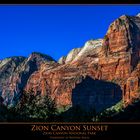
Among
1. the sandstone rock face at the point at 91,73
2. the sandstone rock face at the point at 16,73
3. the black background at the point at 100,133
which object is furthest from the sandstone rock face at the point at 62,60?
the black background at the point at 100,133

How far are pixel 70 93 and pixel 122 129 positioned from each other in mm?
2788

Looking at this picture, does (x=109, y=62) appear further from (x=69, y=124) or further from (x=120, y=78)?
(x=69, y=124)

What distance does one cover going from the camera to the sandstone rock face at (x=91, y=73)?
74.8 ft

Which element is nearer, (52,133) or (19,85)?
(52,133)

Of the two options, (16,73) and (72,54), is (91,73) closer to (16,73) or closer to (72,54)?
(72,54)

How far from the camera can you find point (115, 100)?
22984 mm

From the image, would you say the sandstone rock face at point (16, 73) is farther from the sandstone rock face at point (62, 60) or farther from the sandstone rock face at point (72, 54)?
the sandstone rock face at point (72, 54)

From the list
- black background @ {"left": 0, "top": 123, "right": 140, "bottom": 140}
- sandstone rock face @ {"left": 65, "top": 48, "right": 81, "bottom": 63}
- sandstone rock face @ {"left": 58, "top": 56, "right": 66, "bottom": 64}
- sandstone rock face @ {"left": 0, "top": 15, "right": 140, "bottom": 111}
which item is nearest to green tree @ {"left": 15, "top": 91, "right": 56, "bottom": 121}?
sandstone rock face @ {"left": 0, "top": 15, "right": 140, "bottom": 111}

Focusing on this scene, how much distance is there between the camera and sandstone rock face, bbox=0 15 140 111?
2281 cm

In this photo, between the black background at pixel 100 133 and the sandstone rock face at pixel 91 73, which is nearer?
the black background at pixel 100 133

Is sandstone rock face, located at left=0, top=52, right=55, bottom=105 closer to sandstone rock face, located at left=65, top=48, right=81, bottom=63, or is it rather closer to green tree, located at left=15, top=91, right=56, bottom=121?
green tree, located at left=15, top=91, right=56, bottom=121

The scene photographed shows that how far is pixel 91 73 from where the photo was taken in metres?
23.2
